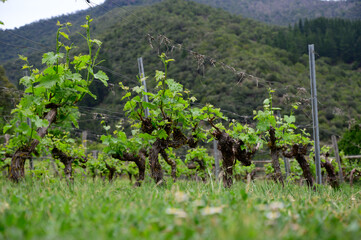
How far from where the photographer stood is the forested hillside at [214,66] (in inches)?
227

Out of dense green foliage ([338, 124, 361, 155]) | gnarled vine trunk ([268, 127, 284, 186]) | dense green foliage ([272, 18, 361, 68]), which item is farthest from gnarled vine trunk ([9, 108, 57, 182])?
dense green foliage ([272, 18, 361, 68])

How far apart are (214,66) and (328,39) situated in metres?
40.9

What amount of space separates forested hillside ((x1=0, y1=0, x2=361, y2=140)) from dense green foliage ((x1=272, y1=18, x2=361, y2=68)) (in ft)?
5.29

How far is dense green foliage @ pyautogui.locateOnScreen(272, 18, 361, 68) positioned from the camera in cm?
3497

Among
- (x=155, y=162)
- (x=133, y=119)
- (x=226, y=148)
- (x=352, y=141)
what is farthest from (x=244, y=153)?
(x=352, y=141)

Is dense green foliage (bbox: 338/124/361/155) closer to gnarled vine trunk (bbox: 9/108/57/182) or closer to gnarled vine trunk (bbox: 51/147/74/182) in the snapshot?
gnarled vine trunk (bbox: 51/147/74/182)

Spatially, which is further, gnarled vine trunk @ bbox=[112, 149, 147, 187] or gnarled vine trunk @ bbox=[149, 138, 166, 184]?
gnarled vine trunk @ bbox=[112, 149, 147, 187]

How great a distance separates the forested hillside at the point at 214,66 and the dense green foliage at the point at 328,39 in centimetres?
161

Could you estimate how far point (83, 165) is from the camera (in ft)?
28.7

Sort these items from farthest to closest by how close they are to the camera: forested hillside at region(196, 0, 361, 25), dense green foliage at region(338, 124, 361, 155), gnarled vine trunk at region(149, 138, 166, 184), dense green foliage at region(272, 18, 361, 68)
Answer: forested hillside at region(196, 0, 361, 25)
dense green foliage at region(272, 18, 361, 68)
dense green foliage at region(338, 124, 361, 155)
gnarled vine trunk at region(149, 138, 166, 184)

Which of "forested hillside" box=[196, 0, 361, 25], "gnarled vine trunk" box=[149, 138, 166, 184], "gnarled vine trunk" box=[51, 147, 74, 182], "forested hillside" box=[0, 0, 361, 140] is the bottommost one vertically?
"gnarled vine trunk" box=[51, 147, 74, 182]

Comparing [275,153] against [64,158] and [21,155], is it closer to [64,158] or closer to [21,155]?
[21,155]

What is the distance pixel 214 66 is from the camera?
14.1ft

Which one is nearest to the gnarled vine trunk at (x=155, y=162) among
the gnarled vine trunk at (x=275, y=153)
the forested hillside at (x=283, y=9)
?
the gnarled vine trunk at (x=275, y=153)
